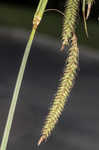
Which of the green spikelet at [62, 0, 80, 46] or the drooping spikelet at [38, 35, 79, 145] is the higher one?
the green spikelet at [62, 0, 80, 46]

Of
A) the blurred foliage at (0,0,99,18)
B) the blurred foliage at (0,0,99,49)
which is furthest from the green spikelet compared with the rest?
the blurred foliage at (0,0,99,18)

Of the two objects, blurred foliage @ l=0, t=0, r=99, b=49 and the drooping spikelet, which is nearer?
the drooping spikelet

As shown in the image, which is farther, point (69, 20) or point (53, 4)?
point (53, 4)

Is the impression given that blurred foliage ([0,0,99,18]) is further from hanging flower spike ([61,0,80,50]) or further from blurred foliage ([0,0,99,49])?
hanging flower spike ([61,0,80,50])

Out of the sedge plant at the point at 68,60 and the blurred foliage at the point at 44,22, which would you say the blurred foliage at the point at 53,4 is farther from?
the sedge plant at the point at 68,60

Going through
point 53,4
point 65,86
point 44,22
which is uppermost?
point 65,86

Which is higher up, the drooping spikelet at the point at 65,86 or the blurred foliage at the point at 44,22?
the drooping spikelet at the point at 65,86

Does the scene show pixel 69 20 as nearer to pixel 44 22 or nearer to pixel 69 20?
pixel 69 20

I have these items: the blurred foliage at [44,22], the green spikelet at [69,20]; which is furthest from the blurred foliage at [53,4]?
the green spikelet at [69,20]

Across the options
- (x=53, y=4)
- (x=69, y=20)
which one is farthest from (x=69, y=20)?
(x=53, y=4)
